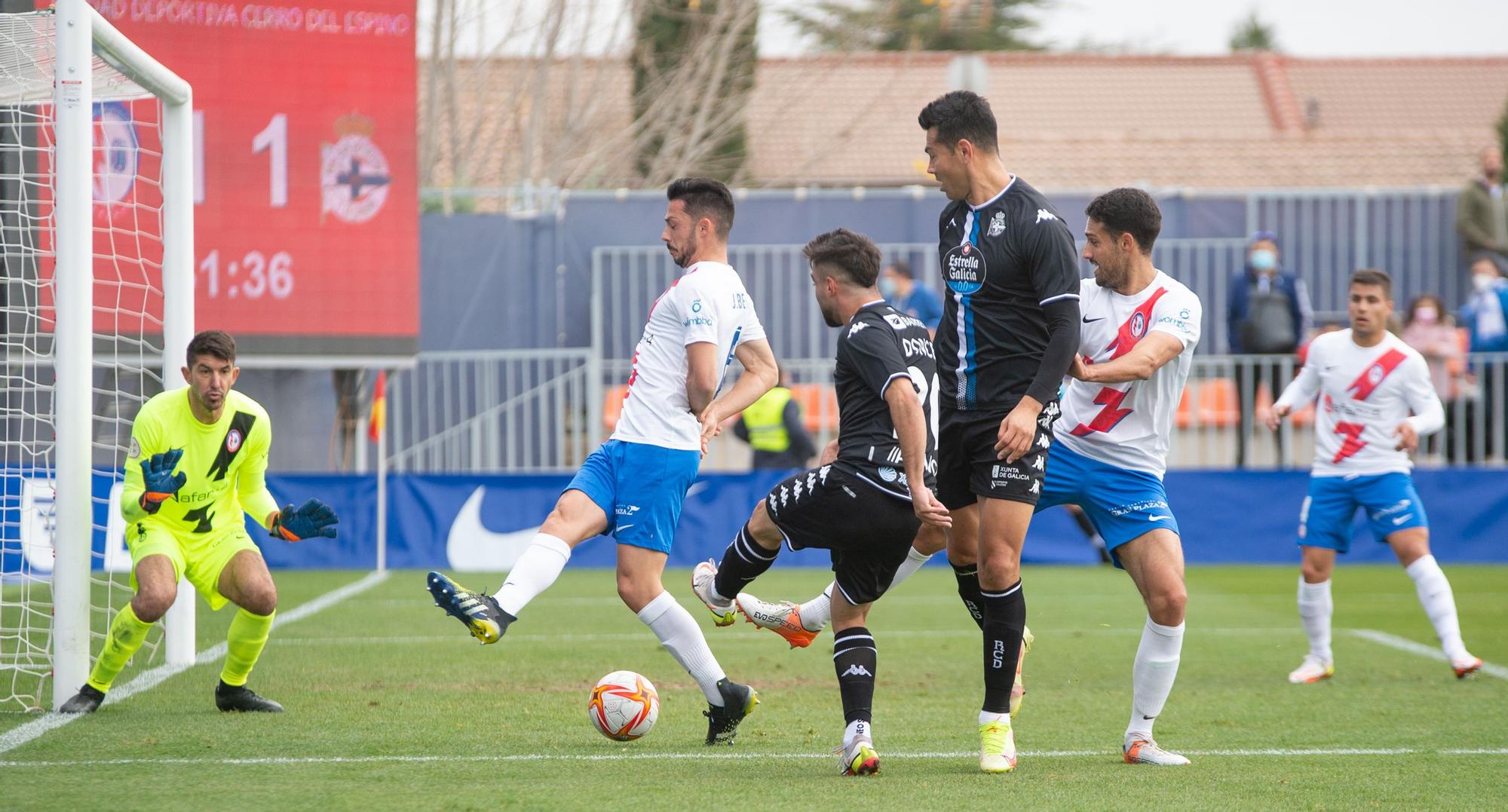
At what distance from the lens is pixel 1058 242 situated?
17.7 feet

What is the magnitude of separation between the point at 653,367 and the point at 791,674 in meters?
2.78

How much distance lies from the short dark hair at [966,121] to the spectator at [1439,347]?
1132 centimetres

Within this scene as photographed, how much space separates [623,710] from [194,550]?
86.1 inches

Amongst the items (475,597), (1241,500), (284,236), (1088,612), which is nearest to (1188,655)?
(1088,612)

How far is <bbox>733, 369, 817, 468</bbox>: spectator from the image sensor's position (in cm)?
1426

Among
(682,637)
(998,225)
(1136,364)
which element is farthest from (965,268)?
(682,637)

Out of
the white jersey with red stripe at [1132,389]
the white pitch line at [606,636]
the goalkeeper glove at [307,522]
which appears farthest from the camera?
the white pitch line at [606,636]

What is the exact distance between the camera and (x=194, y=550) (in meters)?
6.77

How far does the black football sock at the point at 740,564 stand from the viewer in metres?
6.14

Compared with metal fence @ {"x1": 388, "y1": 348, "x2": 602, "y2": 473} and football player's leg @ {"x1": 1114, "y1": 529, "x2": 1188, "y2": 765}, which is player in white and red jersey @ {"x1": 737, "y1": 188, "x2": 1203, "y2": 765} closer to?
football player's leg @ {"x1": 1114, "y1": 529, "x2": 1188, "y2": 765}

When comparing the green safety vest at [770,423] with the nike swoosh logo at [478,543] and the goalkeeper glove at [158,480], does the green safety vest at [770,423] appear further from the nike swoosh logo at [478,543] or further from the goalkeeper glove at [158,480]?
the goalkeeper glove at [158,480]

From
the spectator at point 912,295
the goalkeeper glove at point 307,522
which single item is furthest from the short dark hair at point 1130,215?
the spectator at point 912,295

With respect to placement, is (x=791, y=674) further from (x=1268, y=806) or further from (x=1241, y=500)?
(x=1241, y=500)

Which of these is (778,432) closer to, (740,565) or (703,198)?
(740,565)
